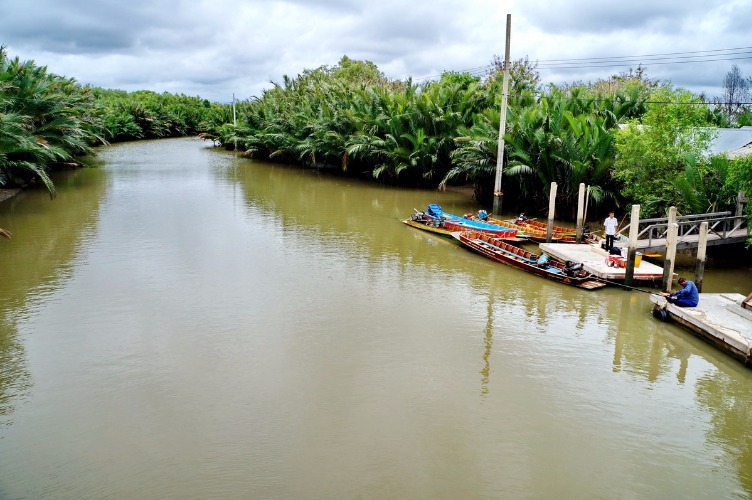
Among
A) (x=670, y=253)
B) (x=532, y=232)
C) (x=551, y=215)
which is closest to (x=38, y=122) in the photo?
(x=532, y=232)

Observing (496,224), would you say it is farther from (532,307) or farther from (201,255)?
(201,255)

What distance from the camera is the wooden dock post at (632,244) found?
1317cm

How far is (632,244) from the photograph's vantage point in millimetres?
13234

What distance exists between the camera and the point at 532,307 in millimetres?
12594

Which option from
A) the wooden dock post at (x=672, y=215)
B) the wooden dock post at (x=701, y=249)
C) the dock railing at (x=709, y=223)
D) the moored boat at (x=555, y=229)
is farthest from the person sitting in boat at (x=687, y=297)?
the moored boat at (x=555, y=229)

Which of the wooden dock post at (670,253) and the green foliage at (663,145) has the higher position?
the green foliage at (663,145)

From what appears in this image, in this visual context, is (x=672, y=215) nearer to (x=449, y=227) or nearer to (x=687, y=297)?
(x=687, y=297)

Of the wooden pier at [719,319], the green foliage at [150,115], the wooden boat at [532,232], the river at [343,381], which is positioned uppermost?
the green foliage at [150,115]

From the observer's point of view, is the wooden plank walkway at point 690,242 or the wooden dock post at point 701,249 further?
the wooden plank walkway at point 690,242

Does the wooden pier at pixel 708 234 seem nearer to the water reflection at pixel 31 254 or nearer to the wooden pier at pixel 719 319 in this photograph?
the wooden pier at pixel 719 319

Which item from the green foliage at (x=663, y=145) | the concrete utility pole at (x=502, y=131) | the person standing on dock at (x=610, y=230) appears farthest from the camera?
the concrete utility pole at (x=502, y=131)

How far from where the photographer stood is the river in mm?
6816

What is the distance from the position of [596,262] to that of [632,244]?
5.62ft

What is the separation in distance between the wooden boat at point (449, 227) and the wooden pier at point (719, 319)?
20.2ft
